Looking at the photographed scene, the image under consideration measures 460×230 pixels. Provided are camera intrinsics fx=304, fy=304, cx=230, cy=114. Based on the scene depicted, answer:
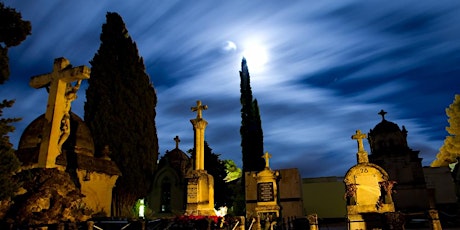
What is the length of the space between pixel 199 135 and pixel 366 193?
925cm

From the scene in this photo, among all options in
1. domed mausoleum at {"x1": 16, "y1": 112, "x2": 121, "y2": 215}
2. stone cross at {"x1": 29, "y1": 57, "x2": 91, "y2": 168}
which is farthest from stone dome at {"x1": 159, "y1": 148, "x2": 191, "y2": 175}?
stone cross at {"x1": 29, "y1": 57, "x2": 91, "y2": 168}

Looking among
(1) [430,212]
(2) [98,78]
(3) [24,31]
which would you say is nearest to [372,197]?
(1) [430,212]

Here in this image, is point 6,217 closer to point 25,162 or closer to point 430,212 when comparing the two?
point 25,162

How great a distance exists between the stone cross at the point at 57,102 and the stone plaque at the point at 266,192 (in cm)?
1412

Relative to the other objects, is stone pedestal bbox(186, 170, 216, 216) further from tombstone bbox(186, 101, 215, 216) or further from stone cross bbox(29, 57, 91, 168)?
stone cross bbox(29, 57, 91, 168)

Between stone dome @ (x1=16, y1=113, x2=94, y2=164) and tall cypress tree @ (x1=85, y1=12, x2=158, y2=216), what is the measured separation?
11.9ft

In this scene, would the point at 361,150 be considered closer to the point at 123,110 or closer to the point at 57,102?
the point at 57,102

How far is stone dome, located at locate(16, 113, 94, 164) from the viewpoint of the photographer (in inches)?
597

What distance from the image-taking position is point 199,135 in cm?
1673

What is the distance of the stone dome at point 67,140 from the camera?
15.2m

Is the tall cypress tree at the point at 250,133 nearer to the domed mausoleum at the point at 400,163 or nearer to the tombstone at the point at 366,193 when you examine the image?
the domed mausoleum at the point at 400,163

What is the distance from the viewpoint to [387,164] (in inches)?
1015

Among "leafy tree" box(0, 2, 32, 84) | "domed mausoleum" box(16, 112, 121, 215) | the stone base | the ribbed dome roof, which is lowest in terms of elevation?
the stone base

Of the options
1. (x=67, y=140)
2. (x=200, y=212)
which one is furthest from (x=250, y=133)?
A: (x=67, y=140)
